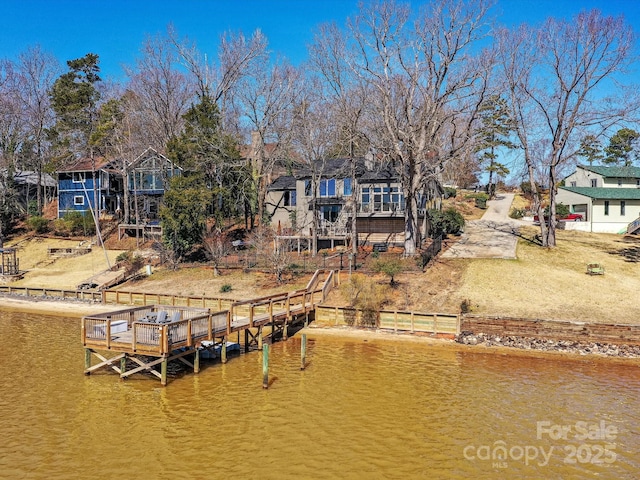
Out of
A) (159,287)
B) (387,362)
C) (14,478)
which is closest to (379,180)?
(159,287)

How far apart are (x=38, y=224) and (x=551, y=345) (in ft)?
180

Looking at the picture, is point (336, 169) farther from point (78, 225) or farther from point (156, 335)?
point (156, 335)

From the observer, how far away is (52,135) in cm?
6419

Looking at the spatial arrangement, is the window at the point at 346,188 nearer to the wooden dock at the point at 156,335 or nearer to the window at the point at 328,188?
the window at the point at 328,188

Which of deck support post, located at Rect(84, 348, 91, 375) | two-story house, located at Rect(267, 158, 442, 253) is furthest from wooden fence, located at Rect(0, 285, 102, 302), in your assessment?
deck support post, located at Rect(84, 348, 91, 375)

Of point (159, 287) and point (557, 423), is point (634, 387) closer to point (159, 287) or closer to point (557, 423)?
point (557, 423)

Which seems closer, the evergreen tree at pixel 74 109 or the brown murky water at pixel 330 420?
the brown murky water at pixel 330 420

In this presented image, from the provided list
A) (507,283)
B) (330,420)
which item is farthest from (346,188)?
(330,420)

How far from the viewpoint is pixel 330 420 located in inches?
649

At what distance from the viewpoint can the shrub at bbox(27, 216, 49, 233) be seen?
185 ft

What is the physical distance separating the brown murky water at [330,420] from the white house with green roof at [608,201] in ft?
112

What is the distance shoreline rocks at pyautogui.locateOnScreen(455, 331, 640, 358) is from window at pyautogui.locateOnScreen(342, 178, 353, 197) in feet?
72.2

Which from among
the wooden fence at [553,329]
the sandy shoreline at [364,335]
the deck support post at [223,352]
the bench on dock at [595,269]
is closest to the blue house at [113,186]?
the sandy shoreline at [364,335]

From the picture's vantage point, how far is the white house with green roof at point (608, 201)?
170 feet
